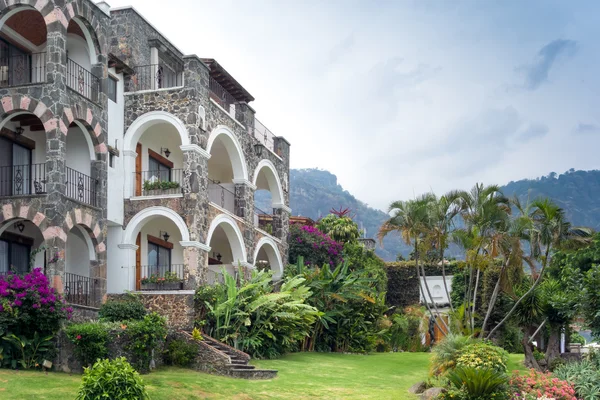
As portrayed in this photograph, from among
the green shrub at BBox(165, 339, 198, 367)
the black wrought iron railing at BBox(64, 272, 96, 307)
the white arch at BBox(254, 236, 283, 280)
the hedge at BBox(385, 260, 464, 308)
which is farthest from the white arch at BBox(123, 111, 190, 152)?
the hedge at BBox(385, 260, 464, 308)

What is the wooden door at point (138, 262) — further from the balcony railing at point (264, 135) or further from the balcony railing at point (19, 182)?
the balcony railing at point (264, 135)

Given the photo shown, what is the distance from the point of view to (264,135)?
38.3 metres

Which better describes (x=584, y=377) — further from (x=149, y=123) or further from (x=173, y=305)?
(x=149, y=123)

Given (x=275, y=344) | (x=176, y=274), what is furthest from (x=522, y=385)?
(x=176, y=274)

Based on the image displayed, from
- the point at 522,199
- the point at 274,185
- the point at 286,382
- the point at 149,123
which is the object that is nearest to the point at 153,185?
the point at 149,123

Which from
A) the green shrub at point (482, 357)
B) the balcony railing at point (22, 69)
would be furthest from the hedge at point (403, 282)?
the balcony railing at point (22, 69)

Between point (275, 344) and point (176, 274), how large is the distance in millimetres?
4256

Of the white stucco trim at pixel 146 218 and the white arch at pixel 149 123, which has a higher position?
the white arch at pixel 149 123

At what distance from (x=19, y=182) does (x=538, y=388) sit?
16236 mm

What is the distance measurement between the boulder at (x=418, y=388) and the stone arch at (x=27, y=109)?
12746mm

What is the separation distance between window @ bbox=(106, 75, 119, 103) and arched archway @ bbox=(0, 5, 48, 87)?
Answer: 3.02m

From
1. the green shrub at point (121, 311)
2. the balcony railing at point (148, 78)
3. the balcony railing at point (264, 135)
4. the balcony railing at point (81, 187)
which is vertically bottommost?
the green shrub at point (121, 311)

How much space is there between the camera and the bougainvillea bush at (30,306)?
22062 millimetres

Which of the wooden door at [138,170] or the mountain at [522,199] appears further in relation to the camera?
the mountain at [522,199]
